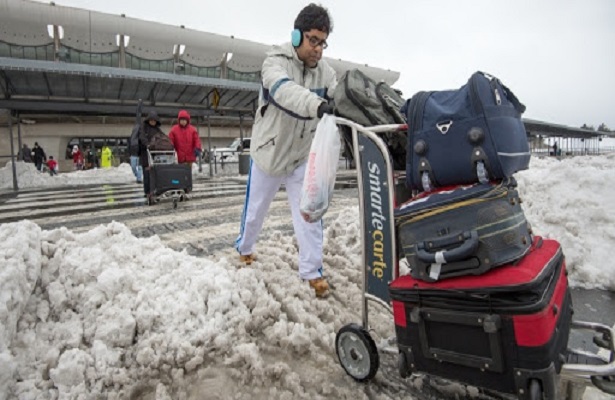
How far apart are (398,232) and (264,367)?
37.2 inches

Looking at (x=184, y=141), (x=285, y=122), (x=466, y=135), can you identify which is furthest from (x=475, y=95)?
(x=184, y=141)

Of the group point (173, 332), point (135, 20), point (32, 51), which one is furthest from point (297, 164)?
point (135, 20)

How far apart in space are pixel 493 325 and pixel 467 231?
34 cm

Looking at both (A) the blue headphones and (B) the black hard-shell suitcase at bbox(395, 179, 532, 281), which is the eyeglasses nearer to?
(A) the blue headphones

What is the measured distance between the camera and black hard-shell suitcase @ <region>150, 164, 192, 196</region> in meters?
6.99

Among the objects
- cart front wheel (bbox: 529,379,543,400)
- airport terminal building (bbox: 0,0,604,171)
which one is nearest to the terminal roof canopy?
airport terminal building (bbox: 0,0,604,171)

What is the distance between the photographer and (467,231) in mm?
1484

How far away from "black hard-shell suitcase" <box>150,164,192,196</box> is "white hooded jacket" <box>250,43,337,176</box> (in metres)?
4.45

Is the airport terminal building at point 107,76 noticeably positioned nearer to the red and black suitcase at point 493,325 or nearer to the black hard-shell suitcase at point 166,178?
the black hard-shell suitcase at point 166,178

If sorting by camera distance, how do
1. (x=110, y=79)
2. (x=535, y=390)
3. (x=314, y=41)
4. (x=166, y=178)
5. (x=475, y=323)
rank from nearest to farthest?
(x=535, y=390) < (x=475, y=323) < (x=314, y=41) < (x=166, y=178) < (x=110, y=79)

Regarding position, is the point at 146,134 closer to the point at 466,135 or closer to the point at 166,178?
the point at 166,178

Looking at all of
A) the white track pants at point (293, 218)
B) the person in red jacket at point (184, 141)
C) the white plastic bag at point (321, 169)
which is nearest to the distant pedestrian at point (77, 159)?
the person in red jacket at point (184, 141)

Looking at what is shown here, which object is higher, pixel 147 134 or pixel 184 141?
pixel 147 134

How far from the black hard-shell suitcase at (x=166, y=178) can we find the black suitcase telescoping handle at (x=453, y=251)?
20.3 feet
